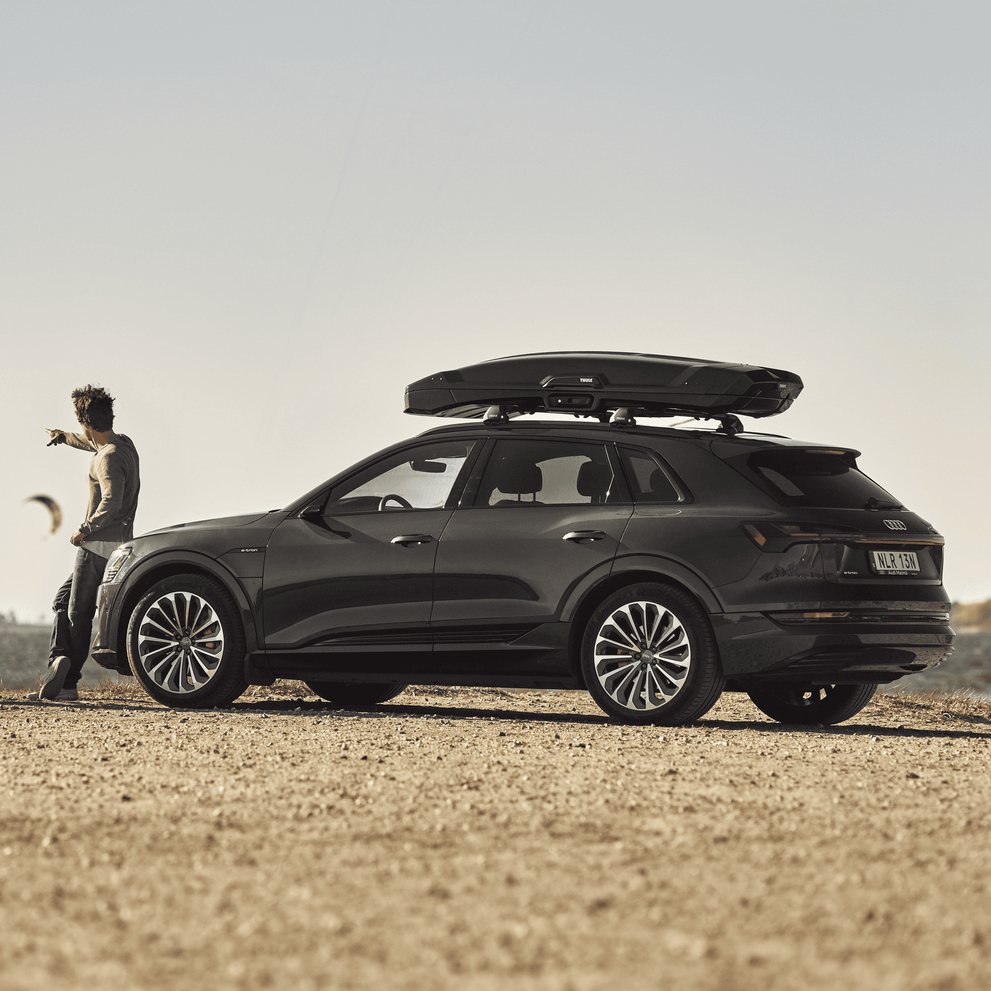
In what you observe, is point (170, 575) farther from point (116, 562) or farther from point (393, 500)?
point (393, 500)

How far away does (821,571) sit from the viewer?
8297mm

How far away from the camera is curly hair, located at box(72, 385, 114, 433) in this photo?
11.4 meters

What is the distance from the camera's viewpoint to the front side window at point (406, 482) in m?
9.48

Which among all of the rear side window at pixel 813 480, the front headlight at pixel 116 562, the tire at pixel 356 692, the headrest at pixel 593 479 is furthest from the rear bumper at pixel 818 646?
the front headlight at pixel 116 562

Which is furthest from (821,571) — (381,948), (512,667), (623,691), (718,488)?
(381,948)

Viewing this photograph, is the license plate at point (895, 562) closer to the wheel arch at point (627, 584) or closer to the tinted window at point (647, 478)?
the wheel arch at point (627, 584)

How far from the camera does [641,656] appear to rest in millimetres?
8570

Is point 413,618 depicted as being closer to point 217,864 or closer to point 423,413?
point 423,413

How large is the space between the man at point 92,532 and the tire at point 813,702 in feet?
15.5

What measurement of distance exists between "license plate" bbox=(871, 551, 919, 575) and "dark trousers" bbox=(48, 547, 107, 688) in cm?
554

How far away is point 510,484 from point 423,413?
1014 millimetres

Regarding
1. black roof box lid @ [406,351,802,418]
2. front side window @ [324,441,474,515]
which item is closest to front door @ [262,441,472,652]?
front side window @ [324,441,474,515]

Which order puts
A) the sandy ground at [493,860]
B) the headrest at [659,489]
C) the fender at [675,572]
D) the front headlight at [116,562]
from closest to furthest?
the sandy ground at [493,860] < the fender at [675,572] < the headrest at [659,489] < the front headlight at [116,562]

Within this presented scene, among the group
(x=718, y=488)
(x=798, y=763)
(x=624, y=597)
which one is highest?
(x=718, y=488)
